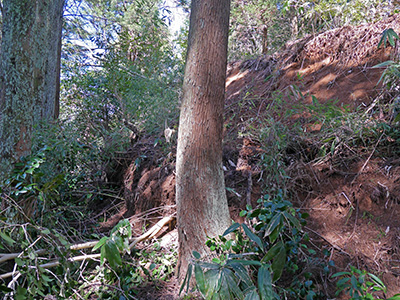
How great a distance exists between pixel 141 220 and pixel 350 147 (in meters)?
2.67

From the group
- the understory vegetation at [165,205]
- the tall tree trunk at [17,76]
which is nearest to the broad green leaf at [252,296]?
the understory vegetation at [165,205]

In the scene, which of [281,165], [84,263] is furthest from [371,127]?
[84,263]

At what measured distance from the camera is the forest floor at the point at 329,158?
2930 mm

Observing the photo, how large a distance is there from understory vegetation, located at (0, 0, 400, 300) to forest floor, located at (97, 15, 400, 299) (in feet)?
0.09

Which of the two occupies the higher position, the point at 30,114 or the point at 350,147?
the point at 30,114

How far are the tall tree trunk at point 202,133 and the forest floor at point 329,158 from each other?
60cm

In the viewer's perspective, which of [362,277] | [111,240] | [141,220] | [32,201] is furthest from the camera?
[141,220]

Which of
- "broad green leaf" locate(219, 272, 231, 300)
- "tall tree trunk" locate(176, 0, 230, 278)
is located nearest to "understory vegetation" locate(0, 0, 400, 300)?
"broad green leaf" locate(219, 272, 231, 300)

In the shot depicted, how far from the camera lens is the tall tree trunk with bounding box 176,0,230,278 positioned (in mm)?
2920

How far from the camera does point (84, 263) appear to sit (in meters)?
3.51

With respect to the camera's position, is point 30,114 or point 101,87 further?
point 101,87

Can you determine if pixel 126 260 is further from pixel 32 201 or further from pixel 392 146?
pixel 392 146

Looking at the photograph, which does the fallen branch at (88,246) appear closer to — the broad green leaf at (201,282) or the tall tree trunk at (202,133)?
the tall tree trunk at (202,133)

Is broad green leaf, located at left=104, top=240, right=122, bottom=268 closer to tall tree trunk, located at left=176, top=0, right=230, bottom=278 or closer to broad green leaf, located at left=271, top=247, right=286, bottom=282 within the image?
tall tree trunk, located at left=176, top=0, right=230, bottom=278
